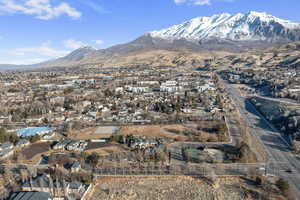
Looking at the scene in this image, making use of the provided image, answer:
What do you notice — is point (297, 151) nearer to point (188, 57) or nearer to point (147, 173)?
point (147, 173)

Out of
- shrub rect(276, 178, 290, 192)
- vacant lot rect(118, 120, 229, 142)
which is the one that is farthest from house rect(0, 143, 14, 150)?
shrub rect(276, 178, 290, 192)

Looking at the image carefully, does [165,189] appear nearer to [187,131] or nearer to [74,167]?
[74,167]

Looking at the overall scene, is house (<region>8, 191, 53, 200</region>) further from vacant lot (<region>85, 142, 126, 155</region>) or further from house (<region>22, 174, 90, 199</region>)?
vacant lot (<region>85, 142, 126, 155</region>)

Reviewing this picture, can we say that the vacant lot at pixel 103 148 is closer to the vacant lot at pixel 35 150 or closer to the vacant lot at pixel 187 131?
the vacant lot at pixel 187 131

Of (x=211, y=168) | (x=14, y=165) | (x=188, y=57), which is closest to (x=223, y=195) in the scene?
(x=211, y=168)

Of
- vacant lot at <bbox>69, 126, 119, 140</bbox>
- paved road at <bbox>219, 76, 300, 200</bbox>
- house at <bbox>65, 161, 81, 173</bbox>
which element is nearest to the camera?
paved road at <bbox>219, 76, 300, 200</bbox>

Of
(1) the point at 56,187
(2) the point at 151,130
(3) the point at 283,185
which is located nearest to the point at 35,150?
(1) the point at 56,187
